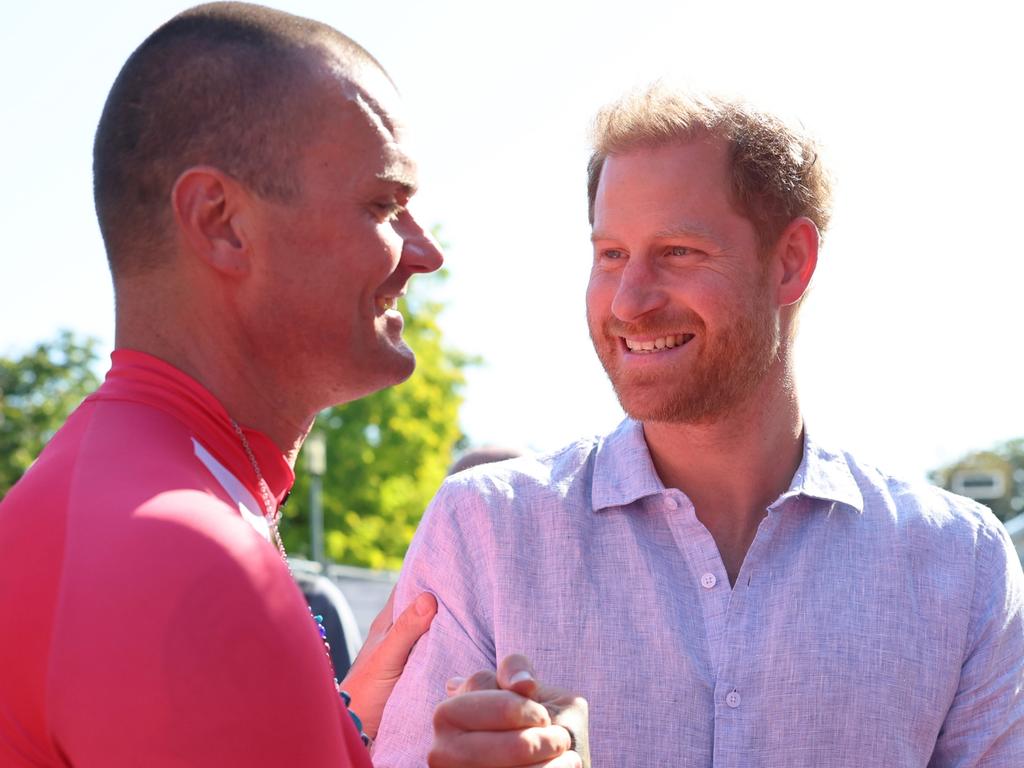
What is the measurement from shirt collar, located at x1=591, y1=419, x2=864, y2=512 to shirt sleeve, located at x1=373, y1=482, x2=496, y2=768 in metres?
0.30

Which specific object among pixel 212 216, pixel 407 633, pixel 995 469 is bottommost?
pixel 995 469

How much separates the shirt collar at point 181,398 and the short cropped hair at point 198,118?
149mm

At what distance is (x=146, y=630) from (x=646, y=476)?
1.81 meters

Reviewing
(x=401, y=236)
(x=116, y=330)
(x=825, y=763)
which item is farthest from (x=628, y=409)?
(x=116, y=330)

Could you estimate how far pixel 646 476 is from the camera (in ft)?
9.78

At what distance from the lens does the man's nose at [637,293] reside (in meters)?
2.98

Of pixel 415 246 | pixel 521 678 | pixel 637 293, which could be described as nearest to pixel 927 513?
pixel 637 293

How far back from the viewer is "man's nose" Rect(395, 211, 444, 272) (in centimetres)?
196

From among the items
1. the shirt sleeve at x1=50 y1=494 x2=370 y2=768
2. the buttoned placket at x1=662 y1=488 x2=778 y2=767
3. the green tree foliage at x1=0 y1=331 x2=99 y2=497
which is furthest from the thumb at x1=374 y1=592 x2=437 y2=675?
the green tree foliage at x1=0 y1=331 x2=99 y2=497

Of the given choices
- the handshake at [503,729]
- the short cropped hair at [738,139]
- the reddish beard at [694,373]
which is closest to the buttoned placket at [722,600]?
the reddish beard at [694,373]

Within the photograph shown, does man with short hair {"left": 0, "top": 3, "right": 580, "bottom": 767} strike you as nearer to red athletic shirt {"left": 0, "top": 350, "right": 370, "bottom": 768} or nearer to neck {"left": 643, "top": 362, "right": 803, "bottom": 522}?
red athletic shirt {"left": 0, "top": 350, "right": 370, "bottom": 768}

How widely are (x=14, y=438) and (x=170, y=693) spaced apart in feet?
150

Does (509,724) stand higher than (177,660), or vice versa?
(177,660)

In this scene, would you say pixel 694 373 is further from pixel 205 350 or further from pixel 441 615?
pixel 205 350
